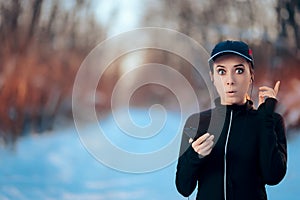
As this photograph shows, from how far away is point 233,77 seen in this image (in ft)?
3.43

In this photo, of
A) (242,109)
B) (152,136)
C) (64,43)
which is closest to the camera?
(242,109)

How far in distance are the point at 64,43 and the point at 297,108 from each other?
1.11 meters

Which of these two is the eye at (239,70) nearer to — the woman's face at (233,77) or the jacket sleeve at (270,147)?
the woman's face at (233,77)

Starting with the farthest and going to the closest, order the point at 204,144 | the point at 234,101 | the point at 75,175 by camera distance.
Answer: the point at 75,175, the point at 234,101, the point at 204,144

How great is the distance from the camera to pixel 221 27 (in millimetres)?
1986

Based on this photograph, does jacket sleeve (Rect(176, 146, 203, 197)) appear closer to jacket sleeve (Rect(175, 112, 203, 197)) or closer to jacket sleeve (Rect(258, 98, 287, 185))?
jacket sleeve (Rect(175, 112, 203, 197))

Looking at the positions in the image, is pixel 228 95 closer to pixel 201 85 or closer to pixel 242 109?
pixel 242 109

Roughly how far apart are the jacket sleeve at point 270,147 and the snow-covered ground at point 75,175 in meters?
0.99

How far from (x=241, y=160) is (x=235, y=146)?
3cm

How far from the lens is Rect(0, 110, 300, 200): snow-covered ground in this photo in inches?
76.8

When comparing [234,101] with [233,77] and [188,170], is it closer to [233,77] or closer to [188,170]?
[233,77]

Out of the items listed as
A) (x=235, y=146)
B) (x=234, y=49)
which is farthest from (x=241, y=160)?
(x=234, y=49)

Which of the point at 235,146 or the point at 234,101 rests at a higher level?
the point at 234,101

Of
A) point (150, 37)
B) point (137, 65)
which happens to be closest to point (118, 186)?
point (137, 65)
